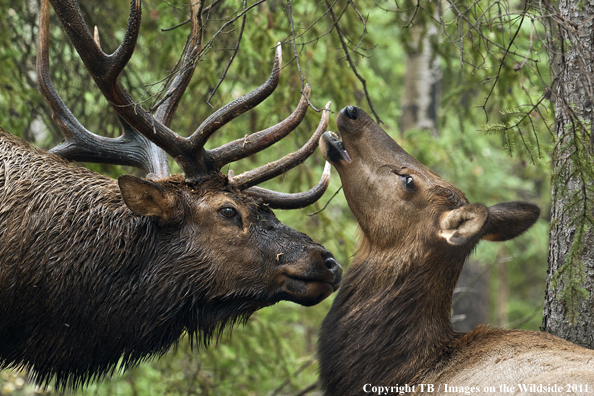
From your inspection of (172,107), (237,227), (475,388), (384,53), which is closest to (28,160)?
(172,107)

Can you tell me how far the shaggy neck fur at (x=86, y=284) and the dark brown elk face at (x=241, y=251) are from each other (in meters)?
0.05

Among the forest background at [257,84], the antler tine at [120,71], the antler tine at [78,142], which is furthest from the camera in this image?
the forest background at [257,84]

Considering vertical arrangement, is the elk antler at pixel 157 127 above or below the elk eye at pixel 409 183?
above

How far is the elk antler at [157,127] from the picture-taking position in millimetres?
3217

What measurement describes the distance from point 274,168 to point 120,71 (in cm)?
118

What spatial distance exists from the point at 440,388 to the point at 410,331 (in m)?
0.40

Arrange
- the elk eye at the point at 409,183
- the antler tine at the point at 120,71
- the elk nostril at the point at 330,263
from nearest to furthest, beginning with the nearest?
the antler tine at the point at 120,71 → the elk nostril at the point at 330,263 → the elk eye at the point at 409,183

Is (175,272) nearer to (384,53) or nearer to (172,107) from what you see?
(172,107)

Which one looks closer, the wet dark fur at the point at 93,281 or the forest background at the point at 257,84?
the wet dark fur at the point at 93,281

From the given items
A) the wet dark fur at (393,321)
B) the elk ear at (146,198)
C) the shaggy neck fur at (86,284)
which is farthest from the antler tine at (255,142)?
the wet dark fur at (393,321)

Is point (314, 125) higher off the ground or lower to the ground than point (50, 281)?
higher

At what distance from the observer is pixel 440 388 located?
321cm

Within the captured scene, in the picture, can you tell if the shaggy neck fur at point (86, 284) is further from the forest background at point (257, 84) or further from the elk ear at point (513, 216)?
the elk ear at point (513, 216)

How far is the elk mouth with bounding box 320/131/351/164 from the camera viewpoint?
12.9 feet
